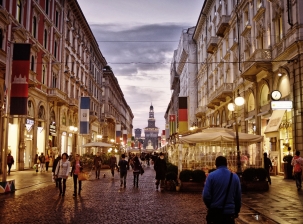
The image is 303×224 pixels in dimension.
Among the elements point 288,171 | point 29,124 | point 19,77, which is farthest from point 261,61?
point 29,124

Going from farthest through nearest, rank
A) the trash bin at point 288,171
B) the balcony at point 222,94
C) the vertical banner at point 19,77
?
the balcony at point 222,94 < the trash bin at point 288,171 < the vertical banner at point 19,77

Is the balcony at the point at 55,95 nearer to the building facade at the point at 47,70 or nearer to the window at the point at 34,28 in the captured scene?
the building facade at the point at 47,70

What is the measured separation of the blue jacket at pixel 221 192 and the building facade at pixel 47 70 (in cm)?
1411

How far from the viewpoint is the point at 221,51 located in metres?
40.3

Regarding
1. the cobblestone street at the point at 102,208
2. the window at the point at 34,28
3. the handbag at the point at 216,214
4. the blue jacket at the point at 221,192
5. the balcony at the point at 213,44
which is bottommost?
the cobblestone street at the point at 102,208

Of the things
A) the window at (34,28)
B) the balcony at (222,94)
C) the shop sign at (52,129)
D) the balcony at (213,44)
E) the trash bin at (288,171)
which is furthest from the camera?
the balcony at (213,44)

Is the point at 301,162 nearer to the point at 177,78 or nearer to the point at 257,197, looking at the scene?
the point at 257,197

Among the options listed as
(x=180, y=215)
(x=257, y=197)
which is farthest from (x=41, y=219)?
(x=257, y=197)

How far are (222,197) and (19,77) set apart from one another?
14.9 meters

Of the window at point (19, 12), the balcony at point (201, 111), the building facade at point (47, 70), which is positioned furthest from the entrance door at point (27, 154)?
the balcony at point (201, 111)

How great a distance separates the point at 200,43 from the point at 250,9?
2571 centimetres

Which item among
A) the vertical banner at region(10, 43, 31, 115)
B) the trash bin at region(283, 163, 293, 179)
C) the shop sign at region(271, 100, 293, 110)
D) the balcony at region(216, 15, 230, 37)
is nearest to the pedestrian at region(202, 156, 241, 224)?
the vertical banner at region(10, 43, 31, 115)

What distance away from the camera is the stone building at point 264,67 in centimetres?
2155

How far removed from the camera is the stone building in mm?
21547
